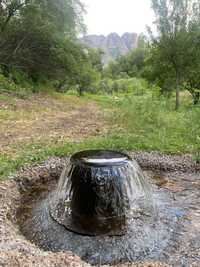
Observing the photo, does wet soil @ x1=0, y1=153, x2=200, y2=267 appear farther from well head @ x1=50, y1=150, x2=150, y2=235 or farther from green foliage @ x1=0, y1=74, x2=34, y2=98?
green foliage @ x1=0, y1=74, x2=34, y2=98

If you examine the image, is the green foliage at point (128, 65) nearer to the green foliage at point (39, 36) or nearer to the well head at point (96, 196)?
the green foliage at point (39, 36)

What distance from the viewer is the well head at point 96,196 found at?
127 inches

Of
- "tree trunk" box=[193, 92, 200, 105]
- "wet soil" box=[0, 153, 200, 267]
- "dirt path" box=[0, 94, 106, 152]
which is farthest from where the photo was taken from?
"tree trunk" box=[193, 92, 200, 105]

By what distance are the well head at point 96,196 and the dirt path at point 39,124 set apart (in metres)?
1.90

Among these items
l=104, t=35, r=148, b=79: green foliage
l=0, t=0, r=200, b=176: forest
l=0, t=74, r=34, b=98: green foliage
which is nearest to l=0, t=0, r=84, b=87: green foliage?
l=0, t=0, r=200, b=176: forest

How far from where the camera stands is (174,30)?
951cm

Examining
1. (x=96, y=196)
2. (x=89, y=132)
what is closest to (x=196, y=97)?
(x=89, y=132)

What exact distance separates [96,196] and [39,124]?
406 centimetres

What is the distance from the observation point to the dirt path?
5.74 meters

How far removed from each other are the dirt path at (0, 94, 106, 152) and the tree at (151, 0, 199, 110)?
3.18 m

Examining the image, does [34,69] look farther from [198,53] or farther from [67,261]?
[67,261]

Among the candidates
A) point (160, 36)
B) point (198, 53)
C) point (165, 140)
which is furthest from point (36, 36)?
point (165, 140)

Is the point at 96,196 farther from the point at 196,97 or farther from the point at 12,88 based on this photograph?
the point at 196,97

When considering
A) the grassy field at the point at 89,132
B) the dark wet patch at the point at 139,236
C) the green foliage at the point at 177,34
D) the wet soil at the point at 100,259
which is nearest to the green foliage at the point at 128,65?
the green foliage at the point at 177,34
